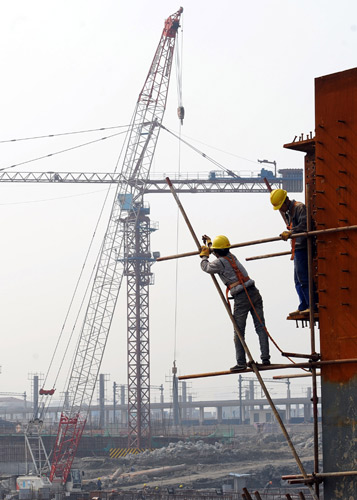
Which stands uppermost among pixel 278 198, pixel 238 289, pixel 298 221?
pixel 278 198

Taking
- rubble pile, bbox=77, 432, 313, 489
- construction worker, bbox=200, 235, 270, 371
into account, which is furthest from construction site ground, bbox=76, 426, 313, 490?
construction worker, bbox=200, 235, 270, 371

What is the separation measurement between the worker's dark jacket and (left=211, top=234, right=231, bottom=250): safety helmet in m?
0.75

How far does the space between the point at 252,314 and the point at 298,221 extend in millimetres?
1171

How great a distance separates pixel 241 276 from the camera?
9.70m

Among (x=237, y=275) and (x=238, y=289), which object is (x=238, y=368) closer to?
(x=238, y=289)

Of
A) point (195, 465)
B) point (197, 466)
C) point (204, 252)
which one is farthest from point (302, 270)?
point (195, 465)

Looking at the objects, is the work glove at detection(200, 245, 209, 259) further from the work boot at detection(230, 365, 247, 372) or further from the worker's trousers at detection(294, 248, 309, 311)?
the work boot at detection(230, 365, 247, 372)

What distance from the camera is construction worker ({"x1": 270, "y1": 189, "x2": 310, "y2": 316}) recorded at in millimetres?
9445

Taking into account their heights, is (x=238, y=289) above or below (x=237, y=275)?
below

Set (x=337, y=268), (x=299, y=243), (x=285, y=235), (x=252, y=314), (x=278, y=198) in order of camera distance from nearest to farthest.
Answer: (x=337, y=268) < (x=285, y=235) < (x=299, y=243) < (x=278, y=198) < (x=252, y=314)

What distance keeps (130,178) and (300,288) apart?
88765mm

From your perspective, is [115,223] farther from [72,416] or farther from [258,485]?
[258,485]

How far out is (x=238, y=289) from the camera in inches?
379

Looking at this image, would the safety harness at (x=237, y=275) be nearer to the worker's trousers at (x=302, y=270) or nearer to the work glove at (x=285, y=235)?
the worker's trousers at (x=302, y=270)
